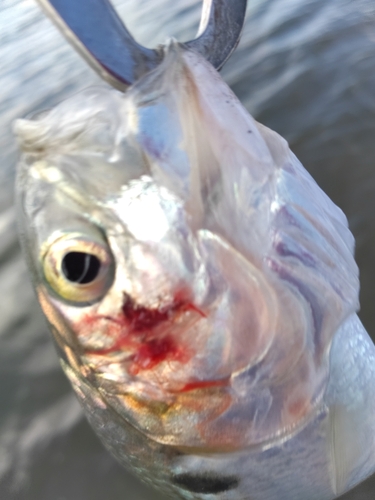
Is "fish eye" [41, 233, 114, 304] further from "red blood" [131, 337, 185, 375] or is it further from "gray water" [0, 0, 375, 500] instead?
"gray water" [0, 0, 375, 500]

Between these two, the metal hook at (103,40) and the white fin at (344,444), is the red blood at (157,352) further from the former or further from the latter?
the metal hook at (103,40)

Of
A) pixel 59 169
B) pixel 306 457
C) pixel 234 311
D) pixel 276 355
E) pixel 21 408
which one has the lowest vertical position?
pixel 21 408

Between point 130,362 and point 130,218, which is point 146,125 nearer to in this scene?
point 130,218

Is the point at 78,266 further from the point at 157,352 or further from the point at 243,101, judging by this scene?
the point at 243,101

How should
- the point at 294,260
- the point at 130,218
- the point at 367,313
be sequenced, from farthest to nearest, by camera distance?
the point at 367,313, the point at 294,260, the point at 130,218

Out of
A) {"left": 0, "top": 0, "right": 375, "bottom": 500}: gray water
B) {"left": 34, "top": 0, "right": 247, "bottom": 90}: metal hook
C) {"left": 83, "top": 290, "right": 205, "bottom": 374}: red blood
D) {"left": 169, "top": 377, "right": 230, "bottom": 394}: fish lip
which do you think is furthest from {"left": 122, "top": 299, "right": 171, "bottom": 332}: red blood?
{"left": 0, "top": 0, "right": 375, "bottom": 500}: gray water

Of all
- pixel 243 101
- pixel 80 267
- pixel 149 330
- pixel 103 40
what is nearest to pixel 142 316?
pixel 149 330

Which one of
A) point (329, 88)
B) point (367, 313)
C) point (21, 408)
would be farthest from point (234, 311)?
point (329, 88)
